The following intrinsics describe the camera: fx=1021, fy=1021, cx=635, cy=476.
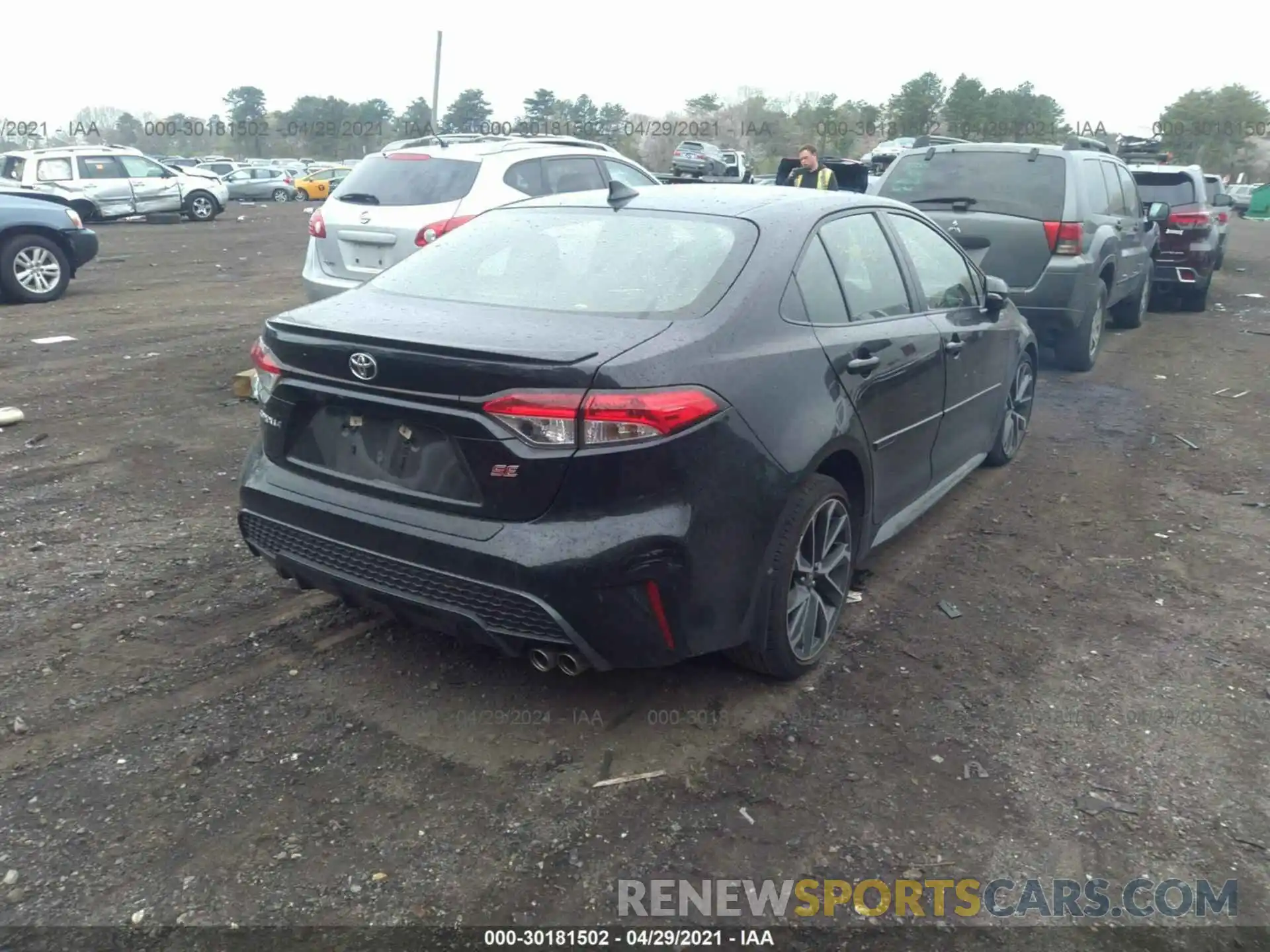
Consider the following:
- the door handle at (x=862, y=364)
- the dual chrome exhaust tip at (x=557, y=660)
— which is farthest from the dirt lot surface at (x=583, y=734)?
the door handle at (x=862, y=364)

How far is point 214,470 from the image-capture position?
19.0ft

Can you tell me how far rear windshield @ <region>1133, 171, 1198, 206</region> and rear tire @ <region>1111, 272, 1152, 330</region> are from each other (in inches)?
62.3

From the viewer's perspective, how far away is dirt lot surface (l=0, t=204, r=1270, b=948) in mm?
2729

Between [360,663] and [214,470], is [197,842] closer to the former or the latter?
[360,663]

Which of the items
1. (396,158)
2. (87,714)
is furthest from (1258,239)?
(87,714)

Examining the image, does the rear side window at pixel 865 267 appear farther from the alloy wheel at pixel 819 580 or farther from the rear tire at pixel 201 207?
the rear tire at pixel 201 207

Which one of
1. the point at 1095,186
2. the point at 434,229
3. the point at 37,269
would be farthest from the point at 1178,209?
the point at 37,269

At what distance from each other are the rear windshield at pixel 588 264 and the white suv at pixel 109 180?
20.2 meters

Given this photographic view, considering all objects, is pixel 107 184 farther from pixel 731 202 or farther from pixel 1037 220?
pixel 731 202

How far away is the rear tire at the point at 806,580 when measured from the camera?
337 cm

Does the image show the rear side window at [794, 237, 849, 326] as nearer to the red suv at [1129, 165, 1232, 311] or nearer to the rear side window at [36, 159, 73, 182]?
the red suv at [1129, 165, 1232, 311]

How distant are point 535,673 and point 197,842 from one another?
126 cm

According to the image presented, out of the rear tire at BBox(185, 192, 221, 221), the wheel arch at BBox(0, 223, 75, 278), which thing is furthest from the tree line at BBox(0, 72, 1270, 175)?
the wheel arch at BBox(0, 223, 75, 278)

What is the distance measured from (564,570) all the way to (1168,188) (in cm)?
1259
